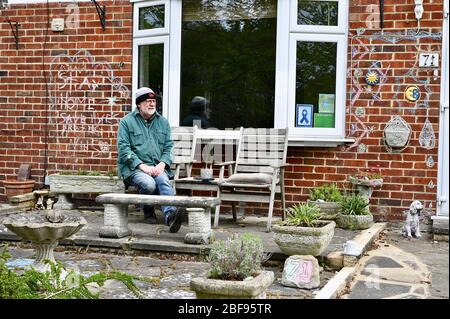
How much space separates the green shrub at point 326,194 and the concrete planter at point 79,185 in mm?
2257

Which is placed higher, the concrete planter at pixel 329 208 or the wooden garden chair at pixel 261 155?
the wooden garden chair at pixel 261 155

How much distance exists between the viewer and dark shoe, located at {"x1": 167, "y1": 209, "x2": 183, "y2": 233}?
5.96 meters

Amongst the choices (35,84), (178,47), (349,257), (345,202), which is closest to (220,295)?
(349,257)

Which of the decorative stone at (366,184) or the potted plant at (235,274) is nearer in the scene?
the potted plant at (235,274)

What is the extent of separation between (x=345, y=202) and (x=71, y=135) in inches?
152

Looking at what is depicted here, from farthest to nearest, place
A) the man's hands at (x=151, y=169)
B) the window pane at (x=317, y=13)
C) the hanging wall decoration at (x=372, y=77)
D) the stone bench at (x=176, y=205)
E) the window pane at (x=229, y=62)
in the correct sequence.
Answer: the window pane at (x=229, y=62), the window pane at (x=317, y=13), the hanging wall decoration at (x=372, y=77), the man's hands at (x=151, y=169), the stone bench at (x=176, y=205)

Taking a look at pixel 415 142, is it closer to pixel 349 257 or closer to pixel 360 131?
pixel 360 131

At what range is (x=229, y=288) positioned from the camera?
3.40 m

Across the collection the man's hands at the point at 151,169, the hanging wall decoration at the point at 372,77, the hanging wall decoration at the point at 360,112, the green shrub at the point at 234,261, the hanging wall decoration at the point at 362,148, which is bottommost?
the green shrub at the point at 234,261

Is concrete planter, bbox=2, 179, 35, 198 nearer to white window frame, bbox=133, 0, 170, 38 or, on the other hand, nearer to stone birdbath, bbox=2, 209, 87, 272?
white window frame, bbox=133, 0, 170, 38

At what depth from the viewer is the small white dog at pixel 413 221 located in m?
6.52

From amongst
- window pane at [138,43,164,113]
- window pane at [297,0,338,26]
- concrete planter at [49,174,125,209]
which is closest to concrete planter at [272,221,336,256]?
concrete planter at [49,174,125,209]

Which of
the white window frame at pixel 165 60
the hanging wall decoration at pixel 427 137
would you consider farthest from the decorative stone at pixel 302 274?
the white window frame at pixel 165 60

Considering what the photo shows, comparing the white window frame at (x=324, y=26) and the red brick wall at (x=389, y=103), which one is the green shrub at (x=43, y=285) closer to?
the red brick wall at (x=389, y=103)
